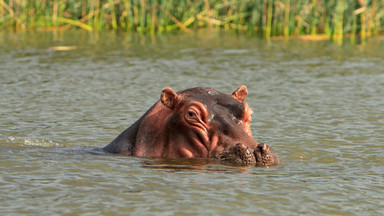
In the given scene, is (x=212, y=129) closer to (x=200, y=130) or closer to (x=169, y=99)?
(x=200, y=130)

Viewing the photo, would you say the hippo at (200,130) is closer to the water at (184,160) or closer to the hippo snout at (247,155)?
the hippo snout at (247,155)

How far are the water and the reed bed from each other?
731 mm

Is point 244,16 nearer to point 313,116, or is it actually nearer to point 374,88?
point 374,88

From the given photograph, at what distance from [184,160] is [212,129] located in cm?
36

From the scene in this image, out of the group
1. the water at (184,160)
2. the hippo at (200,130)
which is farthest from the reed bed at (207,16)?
the hippo at (200,130)

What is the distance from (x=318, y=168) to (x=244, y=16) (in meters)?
15.6

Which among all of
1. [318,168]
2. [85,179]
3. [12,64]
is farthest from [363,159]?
[12,64]

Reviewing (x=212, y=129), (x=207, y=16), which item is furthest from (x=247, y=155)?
(x=207, y=16)

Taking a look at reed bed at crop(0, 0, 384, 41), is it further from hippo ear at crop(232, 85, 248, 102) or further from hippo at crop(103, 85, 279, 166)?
hippo at crop(103, 85, 279, 166)

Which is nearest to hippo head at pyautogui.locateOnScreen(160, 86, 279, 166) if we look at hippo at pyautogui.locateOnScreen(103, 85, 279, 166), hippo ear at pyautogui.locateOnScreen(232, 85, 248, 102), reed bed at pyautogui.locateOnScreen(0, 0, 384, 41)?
hippo at pyautogui.locateOnScreen(103, 85, 279, 166)

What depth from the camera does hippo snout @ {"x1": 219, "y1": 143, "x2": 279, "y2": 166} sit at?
6.47m

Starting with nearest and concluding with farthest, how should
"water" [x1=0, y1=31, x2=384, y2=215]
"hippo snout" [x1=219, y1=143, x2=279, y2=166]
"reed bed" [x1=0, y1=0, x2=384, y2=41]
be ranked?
"water" [x1=0, y1=31, x2=384, y2=215] < "hippo snout" [x1=219, y1=143, x2=279, y2=166] < "reed bed" [x1=0, y1=0, x2=384, y2=41]

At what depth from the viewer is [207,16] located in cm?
2206

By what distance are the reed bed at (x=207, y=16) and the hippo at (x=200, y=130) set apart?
484 inches
